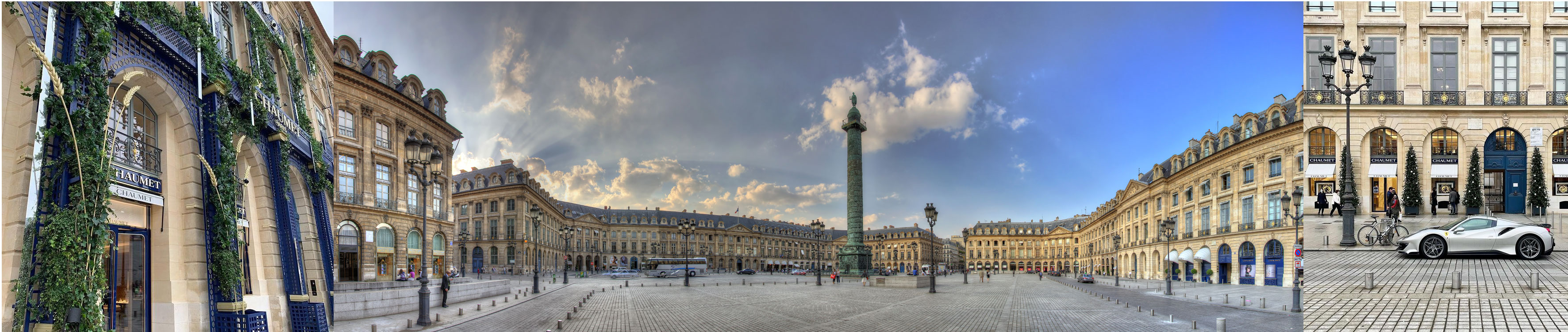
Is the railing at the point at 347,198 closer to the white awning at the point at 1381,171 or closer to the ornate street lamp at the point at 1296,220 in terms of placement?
the white awning at the point at 1381,171

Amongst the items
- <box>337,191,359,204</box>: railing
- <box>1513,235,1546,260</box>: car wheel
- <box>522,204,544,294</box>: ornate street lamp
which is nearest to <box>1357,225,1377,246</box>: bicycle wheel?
<box>1513,235,1546,260</box>: car wheel

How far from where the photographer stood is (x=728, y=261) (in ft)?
400

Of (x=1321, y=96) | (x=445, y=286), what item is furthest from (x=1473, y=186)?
(x=445, y=286)

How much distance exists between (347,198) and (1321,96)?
52.2 feet

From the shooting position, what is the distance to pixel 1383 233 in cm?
785

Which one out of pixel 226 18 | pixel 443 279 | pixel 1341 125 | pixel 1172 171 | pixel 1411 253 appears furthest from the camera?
pixel 1172 171

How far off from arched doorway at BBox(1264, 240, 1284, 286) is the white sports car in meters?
18.2

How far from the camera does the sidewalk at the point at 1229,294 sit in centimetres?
1839

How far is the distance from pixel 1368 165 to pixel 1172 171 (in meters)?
46.6

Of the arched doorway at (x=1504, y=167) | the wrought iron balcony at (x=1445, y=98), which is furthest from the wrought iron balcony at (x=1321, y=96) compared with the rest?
the arched doorway at (x=1504, y=167)

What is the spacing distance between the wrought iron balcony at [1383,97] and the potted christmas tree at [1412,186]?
24.4 inches

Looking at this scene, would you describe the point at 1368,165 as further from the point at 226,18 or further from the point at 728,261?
the point at 728,261

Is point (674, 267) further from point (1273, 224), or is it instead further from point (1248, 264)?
point (1273, 224)

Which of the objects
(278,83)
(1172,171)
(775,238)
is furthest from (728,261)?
(278,83)
